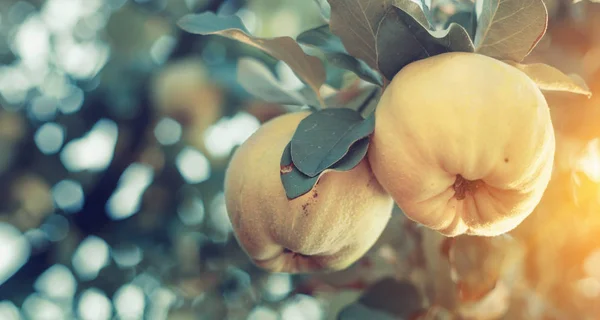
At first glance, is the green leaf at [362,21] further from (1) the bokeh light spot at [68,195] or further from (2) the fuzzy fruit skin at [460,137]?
(1) the bokeh light spot at [68,195]

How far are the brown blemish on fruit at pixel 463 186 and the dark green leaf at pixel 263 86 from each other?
422 millimetres

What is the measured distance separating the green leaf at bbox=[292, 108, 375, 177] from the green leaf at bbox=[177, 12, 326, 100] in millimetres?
162

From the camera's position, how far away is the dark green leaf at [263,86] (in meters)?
1.29

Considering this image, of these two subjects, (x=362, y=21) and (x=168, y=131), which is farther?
(x=168, y=131)

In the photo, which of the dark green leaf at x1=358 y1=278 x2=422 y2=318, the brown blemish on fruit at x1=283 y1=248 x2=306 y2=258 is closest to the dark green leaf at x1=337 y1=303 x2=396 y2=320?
the dark green leaf at x1=358 y1=278 x2=422 y2=318

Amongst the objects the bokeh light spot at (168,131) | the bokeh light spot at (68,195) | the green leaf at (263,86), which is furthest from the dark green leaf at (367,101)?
the bokeh light spot at (68,195)

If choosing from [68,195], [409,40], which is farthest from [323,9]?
[68,195]

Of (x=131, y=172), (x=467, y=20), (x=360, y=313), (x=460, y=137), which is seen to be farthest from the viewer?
(x=131, y=172)

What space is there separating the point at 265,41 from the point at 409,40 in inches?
9.8

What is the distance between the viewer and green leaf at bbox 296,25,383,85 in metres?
1.06

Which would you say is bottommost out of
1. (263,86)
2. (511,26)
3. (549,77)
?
(263,86)

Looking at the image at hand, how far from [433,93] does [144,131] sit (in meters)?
1.47

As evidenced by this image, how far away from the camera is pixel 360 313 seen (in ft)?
4.91

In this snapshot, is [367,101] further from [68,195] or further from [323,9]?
[68,195]
